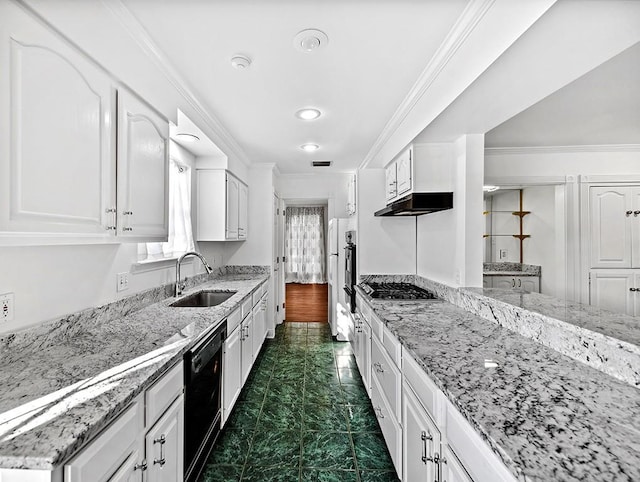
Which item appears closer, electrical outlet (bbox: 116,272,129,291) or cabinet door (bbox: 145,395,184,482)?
cabinet door (bbox: 145,395,184,482)

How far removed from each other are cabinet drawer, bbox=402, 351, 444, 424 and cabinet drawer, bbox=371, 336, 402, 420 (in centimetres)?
17

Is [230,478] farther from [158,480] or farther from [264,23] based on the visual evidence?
[264,23]

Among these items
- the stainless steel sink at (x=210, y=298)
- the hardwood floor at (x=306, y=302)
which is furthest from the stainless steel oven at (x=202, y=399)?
the hardwood floor at (x=306, y=302)

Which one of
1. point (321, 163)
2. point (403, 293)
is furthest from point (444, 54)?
point (321, 163)

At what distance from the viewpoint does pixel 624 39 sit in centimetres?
120

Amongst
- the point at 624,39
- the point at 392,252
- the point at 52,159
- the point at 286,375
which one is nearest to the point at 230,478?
the point at 286,375

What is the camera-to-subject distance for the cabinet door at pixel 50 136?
0.89 m

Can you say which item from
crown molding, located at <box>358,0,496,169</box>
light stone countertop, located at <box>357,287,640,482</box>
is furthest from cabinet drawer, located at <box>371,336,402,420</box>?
crown molding, located at <box>358,0,496,169</box>

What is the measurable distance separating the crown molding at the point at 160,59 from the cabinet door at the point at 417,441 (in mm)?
2191

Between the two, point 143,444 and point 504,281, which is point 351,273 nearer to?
point 504,281

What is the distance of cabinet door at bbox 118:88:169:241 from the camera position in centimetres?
139

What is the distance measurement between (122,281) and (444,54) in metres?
2.28

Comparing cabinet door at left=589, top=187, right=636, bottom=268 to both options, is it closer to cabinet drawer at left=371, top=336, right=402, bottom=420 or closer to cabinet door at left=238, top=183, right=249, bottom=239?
cabinet drawer at left=371, top=336, right=402, bottom=420

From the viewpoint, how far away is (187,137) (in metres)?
2.73
